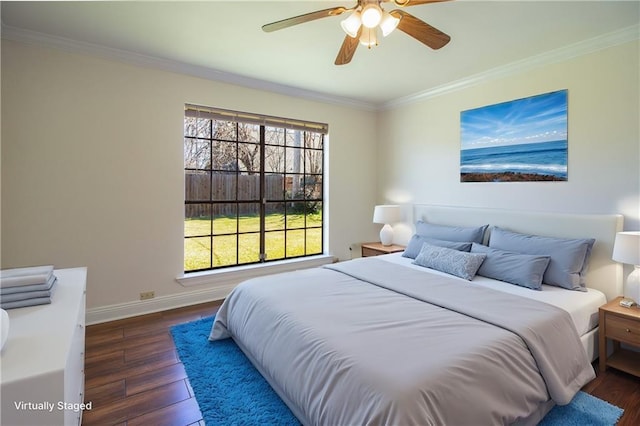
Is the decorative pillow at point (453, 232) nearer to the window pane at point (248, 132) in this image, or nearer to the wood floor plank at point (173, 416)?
the window pane at point (248, 132)

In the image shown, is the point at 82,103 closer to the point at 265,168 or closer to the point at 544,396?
the point at 265,168

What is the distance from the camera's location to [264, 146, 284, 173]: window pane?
4098mm

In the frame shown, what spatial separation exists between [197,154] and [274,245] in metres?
1.50

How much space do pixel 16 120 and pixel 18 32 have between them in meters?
0.72

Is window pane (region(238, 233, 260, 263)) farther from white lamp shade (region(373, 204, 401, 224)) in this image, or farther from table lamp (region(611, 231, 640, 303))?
table lamp (region(611, 231, 640, 303))

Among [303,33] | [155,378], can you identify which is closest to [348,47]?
[303,33]

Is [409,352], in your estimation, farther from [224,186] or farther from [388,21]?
[224,186]

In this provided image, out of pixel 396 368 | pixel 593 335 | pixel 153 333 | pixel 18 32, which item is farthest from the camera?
pixel 153 333

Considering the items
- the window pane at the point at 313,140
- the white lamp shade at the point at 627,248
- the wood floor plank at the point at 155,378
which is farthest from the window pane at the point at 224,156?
the white lamp shade at the point at 627,248

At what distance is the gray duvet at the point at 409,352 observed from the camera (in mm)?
1294

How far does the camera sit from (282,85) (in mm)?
3891

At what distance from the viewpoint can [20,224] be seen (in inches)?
104

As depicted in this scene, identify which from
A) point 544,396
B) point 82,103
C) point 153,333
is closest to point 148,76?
point 82,103

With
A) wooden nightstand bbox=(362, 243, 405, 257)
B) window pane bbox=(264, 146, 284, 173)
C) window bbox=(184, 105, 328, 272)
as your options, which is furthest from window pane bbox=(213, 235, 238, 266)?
wooden nightstand bbox=(362, 243, 405, 257)
